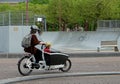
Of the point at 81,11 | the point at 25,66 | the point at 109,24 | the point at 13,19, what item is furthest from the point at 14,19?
the point at 81,11

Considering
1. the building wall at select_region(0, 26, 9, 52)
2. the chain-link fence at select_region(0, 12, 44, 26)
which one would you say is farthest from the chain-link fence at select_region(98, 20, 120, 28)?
the building wall at select_region(0, 26, 9, 52)

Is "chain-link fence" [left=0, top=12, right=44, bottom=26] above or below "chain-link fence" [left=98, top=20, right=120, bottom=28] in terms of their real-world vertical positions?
above

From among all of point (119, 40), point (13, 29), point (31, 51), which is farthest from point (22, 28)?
point (31, 51)

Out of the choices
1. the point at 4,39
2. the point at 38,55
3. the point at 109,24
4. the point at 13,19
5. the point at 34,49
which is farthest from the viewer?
the point at 109,24

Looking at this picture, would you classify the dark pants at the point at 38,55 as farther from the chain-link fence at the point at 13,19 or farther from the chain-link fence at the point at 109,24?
the chain-link fence at the point at 109,24

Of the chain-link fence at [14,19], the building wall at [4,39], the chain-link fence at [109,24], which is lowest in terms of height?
the building wall at [4,39]

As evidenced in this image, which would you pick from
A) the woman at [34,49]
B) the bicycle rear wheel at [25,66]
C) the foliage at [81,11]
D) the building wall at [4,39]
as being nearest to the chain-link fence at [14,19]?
the building wall at [4,39]

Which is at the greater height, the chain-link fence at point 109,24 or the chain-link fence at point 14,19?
the chain-link fence at point 14,19

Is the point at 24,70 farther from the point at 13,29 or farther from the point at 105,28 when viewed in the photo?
the point at 105,28

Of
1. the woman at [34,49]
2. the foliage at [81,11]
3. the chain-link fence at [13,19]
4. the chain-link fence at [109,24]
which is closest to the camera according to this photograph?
the woman at [34,49]

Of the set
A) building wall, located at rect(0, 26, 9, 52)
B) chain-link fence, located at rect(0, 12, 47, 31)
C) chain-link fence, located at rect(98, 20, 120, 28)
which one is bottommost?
building wall, located at rect(0, 26, 9, 52)

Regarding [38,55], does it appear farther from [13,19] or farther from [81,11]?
[81,11]

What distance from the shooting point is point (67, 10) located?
2498 inches

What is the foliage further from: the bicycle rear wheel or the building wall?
the bicycle rear wheel
